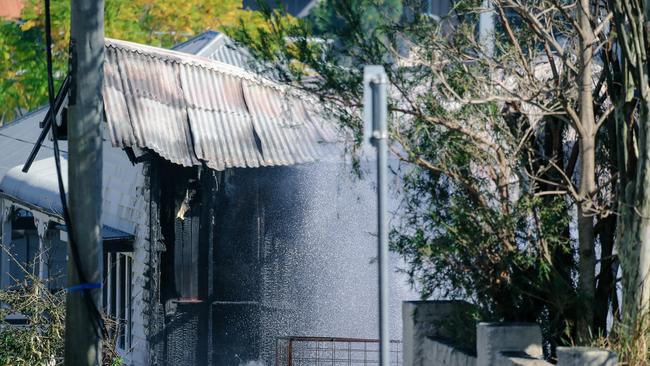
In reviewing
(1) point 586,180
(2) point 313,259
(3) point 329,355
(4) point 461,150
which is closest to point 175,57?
(2) point 313,259

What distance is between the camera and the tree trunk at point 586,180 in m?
10.5

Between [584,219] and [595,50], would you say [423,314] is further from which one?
[595,50]

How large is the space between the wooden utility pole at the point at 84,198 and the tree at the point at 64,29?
1020 inches

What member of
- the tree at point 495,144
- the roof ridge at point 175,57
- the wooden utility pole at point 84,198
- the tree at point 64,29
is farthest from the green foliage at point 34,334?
the tree at point 64,29

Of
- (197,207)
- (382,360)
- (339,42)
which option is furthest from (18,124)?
(382,360)

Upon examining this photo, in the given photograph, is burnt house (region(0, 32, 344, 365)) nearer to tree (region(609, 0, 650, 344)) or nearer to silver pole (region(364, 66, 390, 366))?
tree (region(609, 0, 650, 344))

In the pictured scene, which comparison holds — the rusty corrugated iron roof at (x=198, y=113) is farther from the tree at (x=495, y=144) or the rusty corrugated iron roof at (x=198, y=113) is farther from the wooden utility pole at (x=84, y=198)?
the wooden utility pole at (x=84, y=198)

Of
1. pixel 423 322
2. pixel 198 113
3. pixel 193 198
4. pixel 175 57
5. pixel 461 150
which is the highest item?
pixel 175 57

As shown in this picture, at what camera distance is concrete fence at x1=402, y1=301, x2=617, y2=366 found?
8.68 meters

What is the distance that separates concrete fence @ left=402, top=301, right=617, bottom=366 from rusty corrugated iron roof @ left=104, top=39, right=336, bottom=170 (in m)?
Answer: 6.03

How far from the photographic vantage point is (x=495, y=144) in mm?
10891

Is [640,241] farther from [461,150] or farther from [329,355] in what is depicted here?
[329,355]

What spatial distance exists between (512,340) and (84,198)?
147 inches

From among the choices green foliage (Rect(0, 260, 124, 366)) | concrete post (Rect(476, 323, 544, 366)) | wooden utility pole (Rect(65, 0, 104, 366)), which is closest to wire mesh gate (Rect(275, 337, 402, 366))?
green foliage (Rect(0, 260, 124, 366))
